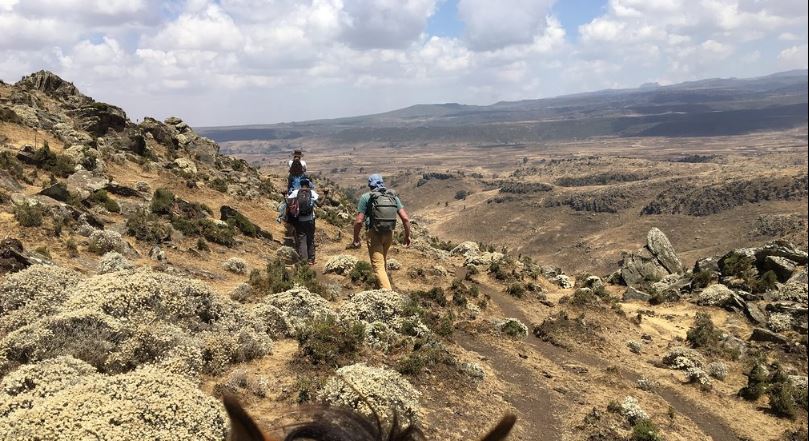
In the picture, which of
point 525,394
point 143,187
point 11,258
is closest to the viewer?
point 11,258

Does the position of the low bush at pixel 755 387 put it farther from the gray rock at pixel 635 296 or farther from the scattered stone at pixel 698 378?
the gray rock at pixel 635 296

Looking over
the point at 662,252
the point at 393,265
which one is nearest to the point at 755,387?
the point at 393,265

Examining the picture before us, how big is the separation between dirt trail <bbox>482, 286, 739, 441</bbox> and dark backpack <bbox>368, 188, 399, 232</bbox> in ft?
15.6

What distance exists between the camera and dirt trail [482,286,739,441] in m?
9.30

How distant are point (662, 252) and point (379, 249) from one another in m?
18.3

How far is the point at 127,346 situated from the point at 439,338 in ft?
17.8

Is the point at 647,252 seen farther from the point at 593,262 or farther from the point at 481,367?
the point at 593,262

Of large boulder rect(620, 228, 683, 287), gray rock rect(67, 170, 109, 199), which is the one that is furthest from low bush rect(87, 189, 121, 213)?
large boulder rect(620, 228, 683, 287)

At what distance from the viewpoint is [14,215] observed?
1152 centimetres

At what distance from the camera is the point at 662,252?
23.3 m

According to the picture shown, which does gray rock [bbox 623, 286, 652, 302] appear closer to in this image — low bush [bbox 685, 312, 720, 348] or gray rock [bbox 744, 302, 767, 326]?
gray rock [bbox 744, 302, 767, 326]

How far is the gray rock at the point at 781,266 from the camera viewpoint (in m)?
18.9

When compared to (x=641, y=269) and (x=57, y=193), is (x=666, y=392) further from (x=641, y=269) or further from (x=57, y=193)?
(x=57, y=193)

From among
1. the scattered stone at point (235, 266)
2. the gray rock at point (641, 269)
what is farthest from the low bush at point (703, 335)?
the scattered stone at point (235, 266)
